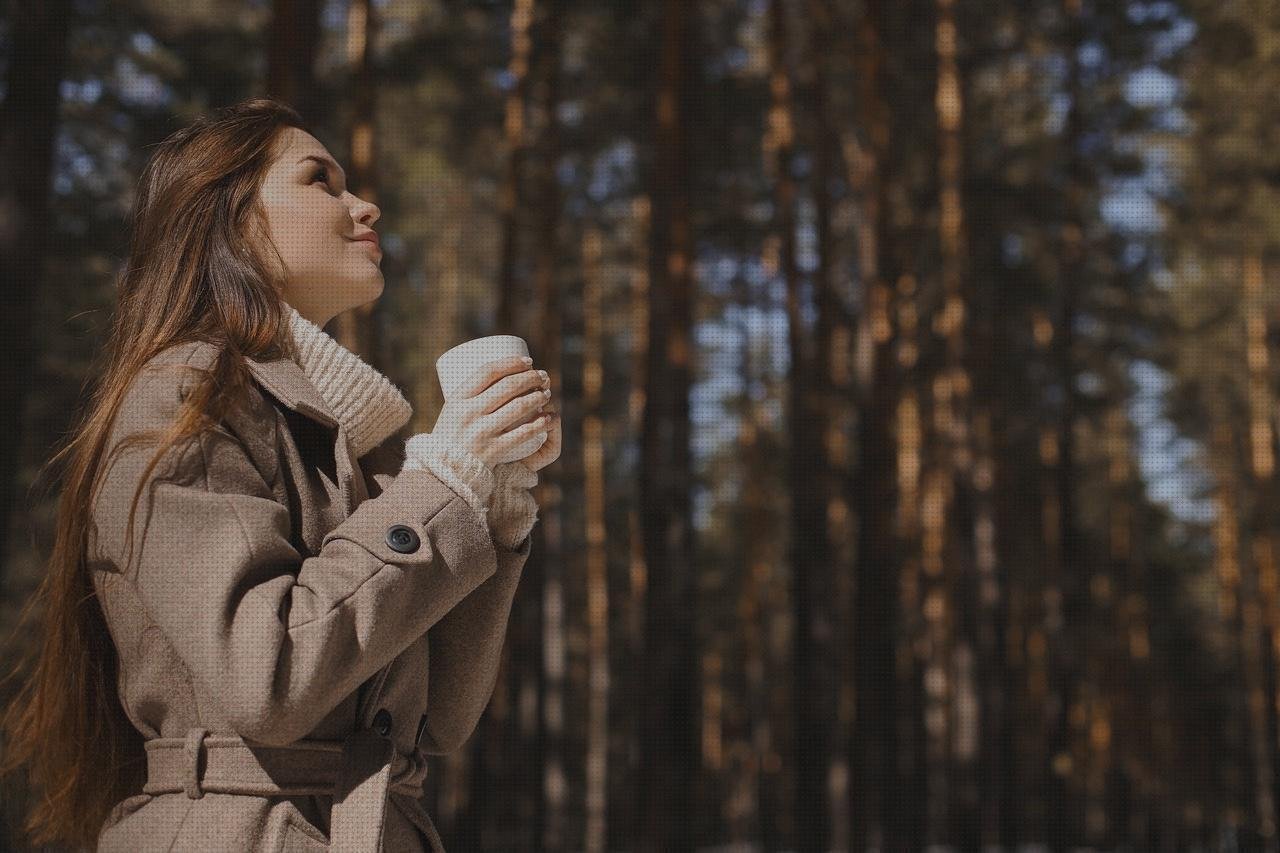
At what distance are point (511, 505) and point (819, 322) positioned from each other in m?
13.5

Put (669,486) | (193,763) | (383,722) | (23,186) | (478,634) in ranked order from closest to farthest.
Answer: (193,763)
(383,722)
(478,634)
(23,186)
(669,486)

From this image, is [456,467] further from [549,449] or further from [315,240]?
[315,240]

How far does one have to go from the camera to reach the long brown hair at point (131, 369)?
6.57 feet

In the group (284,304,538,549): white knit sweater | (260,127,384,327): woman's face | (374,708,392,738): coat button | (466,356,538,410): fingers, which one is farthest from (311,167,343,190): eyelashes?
(374,708,392,738): coat button

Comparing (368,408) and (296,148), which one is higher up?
(296,148)

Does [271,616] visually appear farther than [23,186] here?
No

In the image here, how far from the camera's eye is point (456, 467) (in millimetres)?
1970

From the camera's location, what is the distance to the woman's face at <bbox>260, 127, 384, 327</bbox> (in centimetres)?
214

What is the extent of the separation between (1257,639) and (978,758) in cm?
1324

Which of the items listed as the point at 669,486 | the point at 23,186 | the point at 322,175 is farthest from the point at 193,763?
the point at 669,486

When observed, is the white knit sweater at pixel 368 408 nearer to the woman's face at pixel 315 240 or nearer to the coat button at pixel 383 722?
the woman's face at pixel 315 240

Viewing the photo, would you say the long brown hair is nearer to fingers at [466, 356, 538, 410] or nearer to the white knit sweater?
the white knit sweater

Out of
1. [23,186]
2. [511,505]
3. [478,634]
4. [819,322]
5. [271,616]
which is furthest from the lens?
[819,322]

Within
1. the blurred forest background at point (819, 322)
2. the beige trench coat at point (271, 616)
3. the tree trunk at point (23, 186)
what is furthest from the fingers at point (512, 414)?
the tree trunk at point (23, 186)
